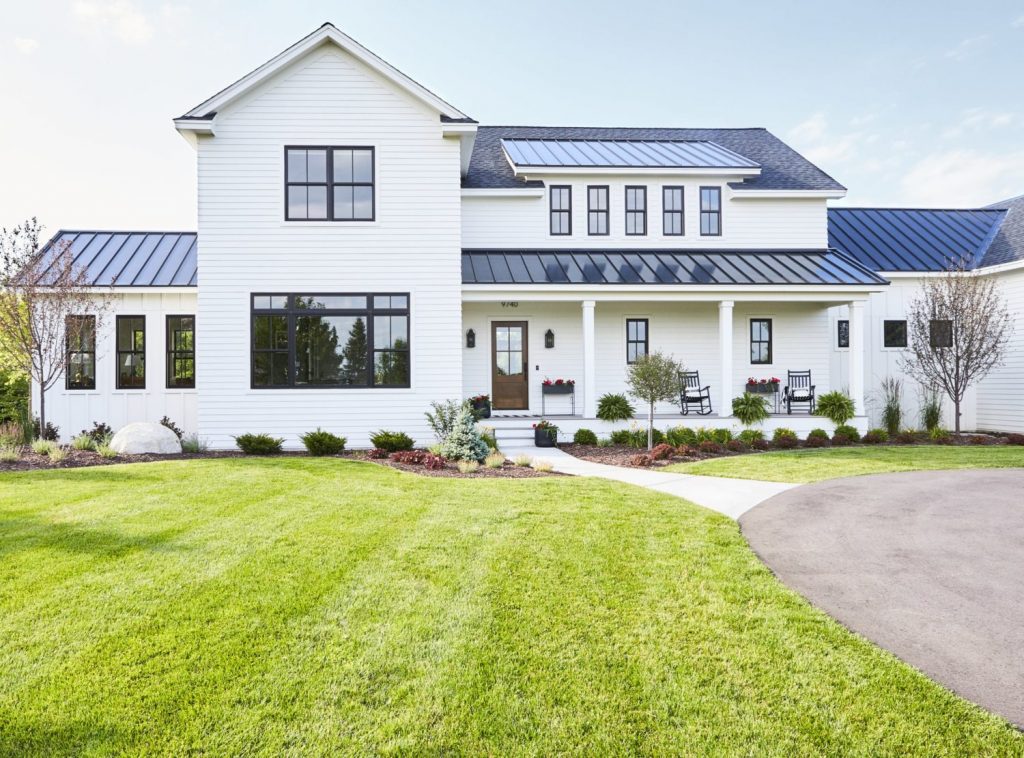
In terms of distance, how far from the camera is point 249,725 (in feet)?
8.55

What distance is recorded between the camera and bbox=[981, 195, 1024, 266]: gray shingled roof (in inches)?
623

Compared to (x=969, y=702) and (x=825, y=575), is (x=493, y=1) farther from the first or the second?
(x=969, y=702)

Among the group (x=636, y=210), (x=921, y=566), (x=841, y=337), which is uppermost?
(x=636, y=210)

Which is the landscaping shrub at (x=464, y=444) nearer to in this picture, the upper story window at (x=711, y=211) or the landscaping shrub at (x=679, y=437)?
the landscaping shrub at (x=679, y=437)

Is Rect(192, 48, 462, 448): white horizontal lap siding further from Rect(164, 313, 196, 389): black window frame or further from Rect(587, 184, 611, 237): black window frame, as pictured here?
Rect(587, 184, 611, 237): black window frame

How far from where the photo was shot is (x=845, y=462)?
33.7 ft

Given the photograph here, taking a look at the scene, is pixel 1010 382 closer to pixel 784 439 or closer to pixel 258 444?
pixel 784 439

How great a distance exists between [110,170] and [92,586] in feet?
53.6

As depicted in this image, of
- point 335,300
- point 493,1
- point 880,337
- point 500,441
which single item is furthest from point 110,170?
point 880,337

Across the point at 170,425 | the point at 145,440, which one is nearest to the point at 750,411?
the point at 145,440

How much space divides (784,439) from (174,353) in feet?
47.6

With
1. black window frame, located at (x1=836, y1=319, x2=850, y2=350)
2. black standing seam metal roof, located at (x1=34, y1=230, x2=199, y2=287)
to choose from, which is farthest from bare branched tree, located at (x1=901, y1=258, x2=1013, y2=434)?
black standing seam metal roof, located at (x1=34, y1=230, x2=199, y2=287)

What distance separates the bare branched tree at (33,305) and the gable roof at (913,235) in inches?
791

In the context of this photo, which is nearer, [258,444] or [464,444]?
[464,444]
